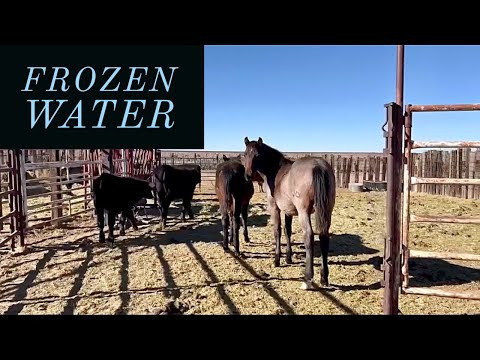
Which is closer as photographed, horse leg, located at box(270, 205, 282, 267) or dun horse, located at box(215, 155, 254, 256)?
horse leg, located at box(270, 205, 282, 267)

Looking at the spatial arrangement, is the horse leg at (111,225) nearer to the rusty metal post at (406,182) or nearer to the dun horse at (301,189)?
the dun horse at (301,189)

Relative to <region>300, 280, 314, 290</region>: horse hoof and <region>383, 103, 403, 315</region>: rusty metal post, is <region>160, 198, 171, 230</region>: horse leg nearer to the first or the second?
<region>300, 280, 314, 290</region>: horse hoof

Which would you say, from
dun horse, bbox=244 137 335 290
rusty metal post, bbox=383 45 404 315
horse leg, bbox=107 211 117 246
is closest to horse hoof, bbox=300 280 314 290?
dun horse, bbox=244 137 335 290

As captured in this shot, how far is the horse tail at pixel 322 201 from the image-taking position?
175 inches

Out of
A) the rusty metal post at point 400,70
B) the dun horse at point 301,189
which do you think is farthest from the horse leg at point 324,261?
the rusty metal post at point 400,70

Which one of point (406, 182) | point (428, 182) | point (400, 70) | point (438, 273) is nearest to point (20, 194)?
point (406, 182)

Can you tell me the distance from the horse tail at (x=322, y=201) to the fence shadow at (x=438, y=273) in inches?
55.8

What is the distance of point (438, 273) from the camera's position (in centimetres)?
508

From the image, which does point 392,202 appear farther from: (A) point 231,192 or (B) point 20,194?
(B) point 20,194

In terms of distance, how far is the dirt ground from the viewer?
4023 mm

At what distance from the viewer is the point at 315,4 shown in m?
1.94

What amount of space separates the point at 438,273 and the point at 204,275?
10.6ft

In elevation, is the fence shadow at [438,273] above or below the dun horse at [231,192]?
below
